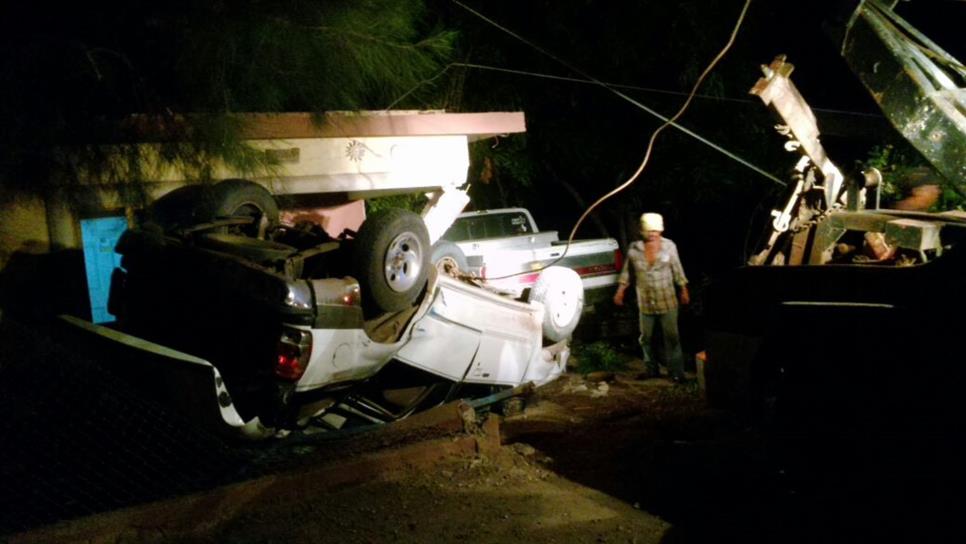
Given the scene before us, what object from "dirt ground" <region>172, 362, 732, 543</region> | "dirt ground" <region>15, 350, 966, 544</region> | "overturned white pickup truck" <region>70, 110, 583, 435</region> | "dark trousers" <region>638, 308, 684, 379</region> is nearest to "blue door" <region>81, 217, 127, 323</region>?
"overturned white pickup truck" <region>70, 110, 583, 435</region>

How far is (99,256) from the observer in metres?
7.88

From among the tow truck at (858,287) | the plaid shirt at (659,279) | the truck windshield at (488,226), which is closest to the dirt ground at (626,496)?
the tow truck at (858,287)

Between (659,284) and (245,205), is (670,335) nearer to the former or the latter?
(659,284)

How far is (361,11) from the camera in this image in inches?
269

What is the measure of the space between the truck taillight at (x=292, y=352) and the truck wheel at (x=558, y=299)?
3.01 metres

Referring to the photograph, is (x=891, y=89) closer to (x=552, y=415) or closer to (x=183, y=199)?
(x=552, y=415)

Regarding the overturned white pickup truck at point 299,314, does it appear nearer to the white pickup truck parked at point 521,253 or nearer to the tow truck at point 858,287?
the tow truck at point 858,287

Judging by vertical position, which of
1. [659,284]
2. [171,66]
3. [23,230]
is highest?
[171,66]

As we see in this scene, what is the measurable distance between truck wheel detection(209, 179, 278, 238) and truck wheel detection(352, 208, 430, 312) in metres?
0.94

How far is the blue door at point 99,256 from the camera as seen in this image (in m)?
7.78

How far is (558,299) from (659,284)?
61.9 inches

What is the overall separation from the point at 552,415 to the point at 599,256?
380 centimetres

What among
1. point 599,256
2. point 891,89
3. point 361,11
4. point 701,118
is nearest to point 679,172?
point 701,118

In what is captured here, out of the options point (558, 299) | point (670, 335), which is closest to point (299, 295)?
point (558, 299)
